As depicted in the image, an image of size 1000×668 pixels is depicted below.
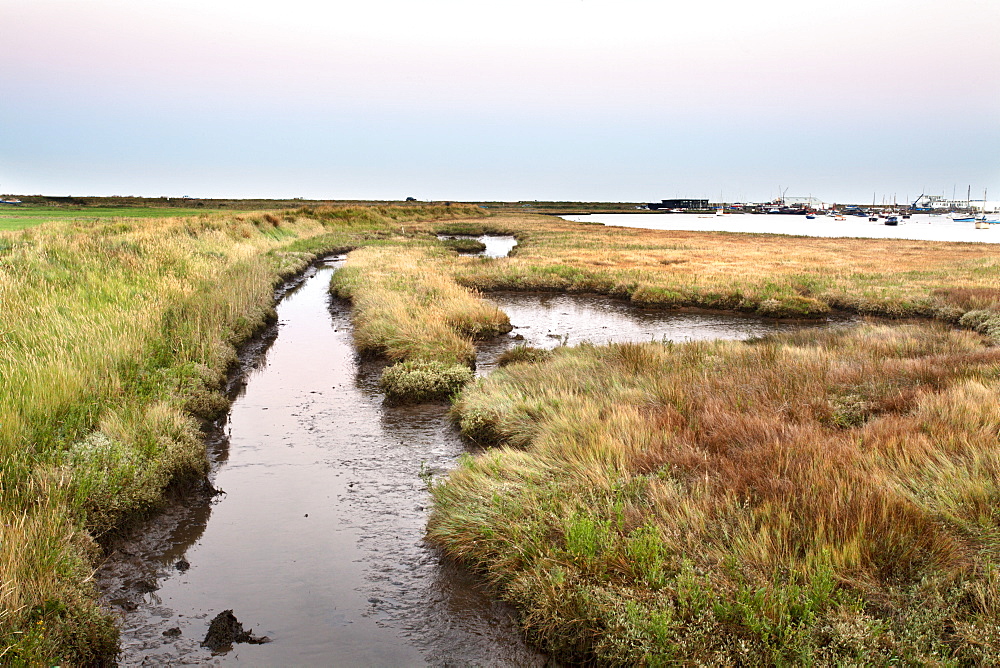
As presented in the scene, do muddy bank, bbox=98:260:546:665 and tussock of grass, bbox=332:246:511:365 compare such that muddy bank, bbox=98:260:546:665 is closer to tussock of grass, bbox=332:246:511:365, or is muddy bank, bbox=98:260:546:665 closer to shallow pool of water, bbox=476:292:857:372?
tussock of grass, bbox=332:246:511:365

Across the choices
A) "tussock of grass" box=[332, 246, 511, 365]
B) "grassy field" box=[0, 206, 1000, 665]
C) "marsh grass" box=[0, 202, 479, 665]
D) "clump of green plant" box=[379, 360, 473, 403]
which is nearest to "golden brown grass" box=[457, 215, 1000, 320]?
"tussock of grass" box=[332, 246, 511, 365]

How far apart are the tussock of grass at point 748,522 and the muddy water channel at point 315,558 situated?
530 millimetres

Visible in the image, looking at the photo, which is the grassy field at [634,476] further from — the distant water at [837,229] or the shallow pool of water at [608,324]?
the distant water at [837,229]

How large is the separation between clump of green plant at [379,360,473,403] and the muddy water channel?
0.40 m

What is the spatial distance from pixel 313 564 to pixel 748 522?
437 cm

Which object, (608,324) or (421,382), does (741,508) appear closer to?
(421,382)

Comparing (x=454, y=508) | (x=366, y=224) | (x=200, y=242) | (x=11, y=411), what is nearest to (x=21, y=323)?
(x=11, y=411)

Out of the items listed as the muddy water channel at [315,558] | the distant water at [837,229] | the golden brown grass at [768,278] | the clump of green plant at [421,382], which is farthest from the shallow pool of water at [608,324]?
the distant water at [837,229]

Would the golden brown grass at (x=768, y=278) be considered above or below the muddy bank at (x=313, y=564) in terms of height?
above

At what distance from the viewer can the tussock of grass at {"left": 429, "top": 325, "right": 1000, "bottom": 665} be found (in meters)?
4.67

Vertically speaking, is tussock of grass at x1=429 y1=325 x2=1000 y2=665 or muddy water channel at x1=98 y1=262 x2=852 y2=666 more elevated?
tussock of grass at x1=429 y1=325 x2=1000 y2=665

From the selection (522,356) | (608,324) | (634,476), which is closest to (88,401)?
(634,476)

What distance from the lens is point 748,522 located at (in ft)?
19.2

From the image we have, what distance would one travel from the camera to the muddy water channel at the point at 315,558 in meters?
5.54
